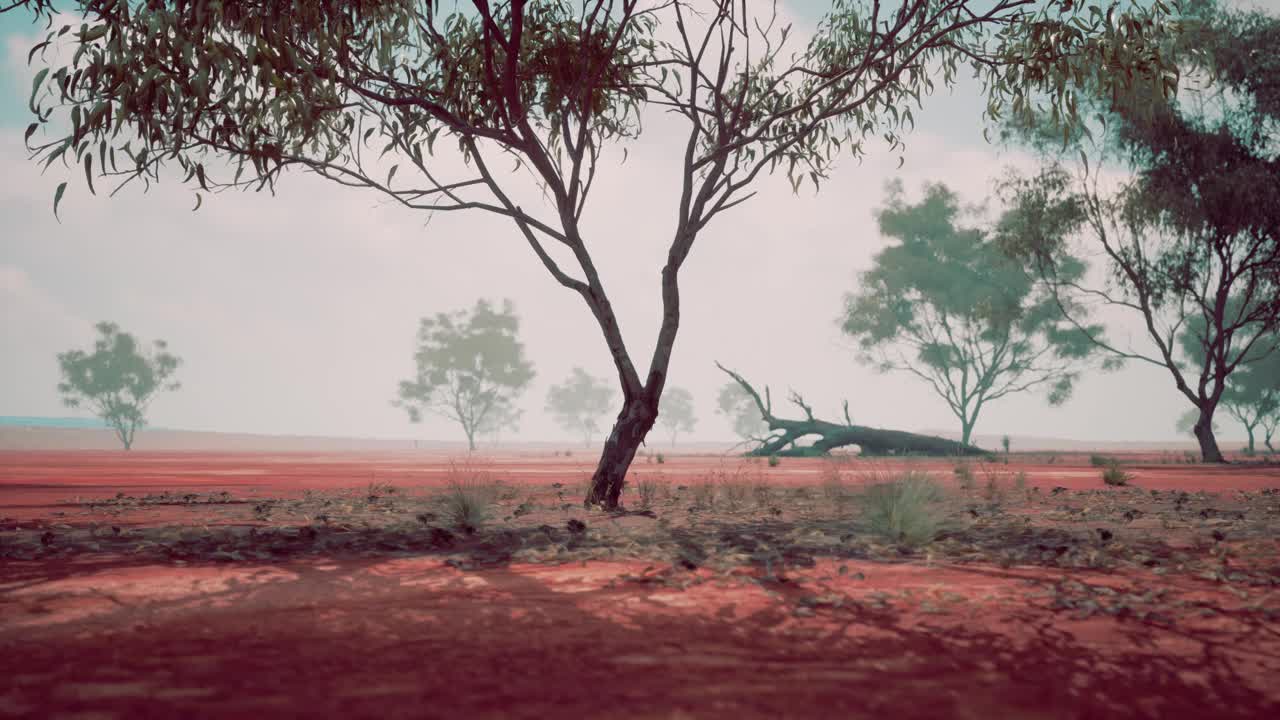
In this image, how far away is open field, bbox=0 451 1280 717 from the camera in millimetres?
2965

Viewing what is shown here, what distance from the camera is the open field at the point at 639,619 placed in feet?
9.73

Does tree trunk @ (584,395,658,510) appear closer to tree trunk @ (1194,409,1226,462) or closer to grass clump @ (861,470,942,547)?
grass clump @ (861,470,942,547)

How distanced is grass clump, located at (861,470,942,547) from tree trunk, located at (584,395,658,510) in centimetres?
306

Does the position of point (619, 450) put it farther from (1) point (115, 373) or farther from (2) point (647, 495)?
(1) point (115, 373)

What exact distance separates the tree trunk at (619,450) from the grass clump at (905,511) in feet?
10.0

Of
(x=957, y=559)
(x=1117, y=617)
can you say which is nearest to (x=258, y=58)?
(x=957, y=559)

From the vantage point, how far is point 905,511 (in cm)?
701

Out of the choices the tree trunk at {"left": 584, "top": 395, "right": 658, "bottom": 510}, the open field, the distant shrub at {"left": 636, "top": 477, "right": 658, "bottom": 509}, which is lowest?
the open field

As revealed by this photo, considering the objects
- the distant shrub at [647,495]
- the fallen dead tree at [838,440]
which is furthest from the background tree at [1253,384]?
the distant shrub at [647,495]

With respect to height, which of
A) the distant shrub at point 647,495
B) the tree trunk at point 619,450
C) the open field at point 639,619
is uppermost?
the tree trunk at point 619,450

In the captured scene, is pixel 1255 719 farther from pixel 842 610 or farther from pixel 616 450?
pixel 616 450

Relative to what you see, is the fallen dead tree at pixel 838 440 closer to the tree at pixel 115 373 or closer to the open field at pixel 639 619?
the open field at pixel 639 619

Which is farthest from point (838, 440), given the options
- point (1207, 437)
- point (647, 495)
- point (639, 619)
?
point (639, 619)

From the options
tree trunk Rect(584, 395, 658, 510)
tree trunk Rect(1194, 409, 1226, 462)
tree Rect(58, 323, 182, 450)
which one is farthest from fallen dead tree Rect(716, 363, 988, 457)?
tree Rect(58, 323, 182, 450)
